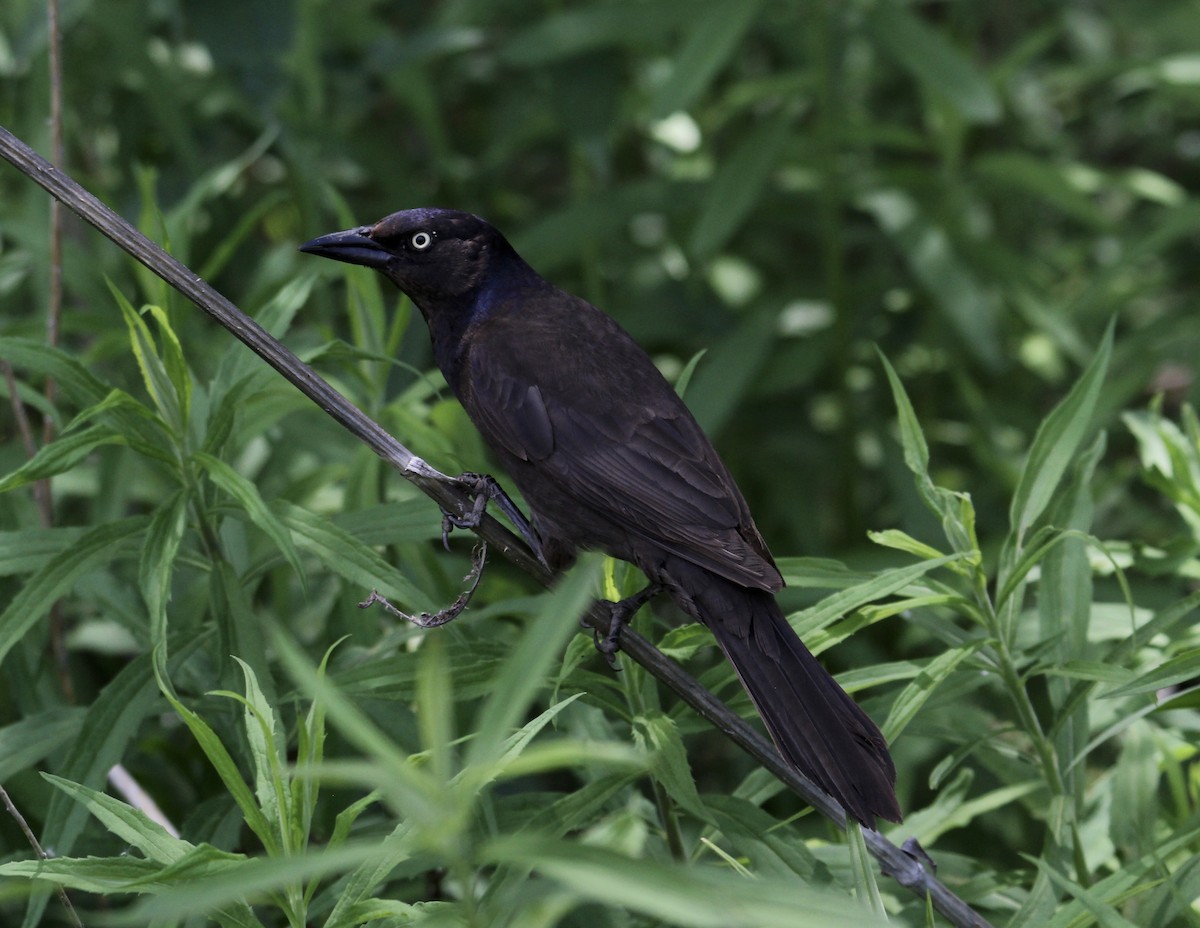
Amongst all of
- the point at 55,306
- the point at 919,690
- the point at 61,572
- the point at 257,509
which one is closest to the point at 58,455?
the point at 61,572

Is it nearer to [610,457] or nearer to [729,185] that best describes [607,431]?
[610,457]

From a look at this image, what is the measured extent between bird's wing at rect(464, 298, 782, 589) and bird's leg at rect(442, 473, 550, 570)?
12cm

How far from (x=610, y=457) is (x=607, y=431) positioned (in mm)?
64

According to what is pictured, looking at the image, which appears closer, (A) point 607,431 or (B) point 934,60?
(A) point 607,431

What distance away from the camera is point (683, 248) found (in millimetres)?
4906

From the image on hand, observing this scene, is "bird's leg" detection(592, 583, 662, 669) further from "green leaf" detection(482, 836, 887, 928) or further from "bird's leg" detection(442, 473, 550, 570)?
"green leaf" detection(482, 836, 887, 928)

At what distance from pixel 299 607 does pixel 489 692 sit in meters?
1.39

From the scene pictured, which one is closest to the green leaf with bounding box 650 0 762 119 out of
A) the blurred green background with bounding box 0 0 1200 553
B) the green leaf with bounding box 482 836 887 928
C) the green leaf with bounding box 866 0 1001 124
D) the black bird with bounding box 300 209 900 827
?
the blurred green background with bounding box 0 0 1200 553

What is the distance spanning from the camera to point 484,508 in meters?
2.64

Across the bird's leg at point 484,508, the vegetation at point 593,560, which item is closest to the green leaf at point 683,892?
the vegetation at point 593,560

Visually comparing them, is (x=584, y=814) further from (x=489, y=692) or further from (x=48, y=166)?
(x=48, y=166)

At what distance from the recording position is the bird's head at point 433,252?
10.8 feet

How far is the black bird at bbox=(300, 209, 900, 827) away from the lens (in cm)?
231

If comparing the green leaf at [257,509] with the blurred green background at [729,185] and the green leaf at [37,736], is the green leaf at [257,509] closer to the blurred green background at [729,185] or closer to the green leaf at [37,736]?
the green leaf at [37,736]
